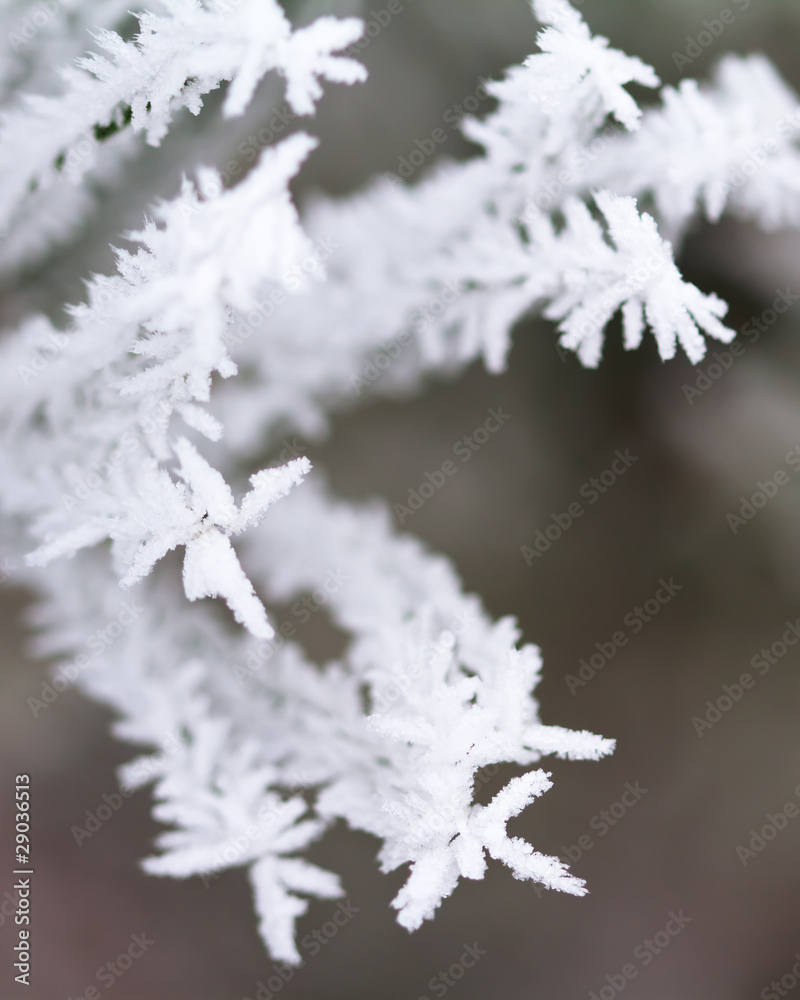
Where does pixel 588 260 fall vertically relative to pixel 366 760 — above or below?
above

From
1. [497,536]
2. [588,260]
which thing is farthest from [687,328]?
[497,536]

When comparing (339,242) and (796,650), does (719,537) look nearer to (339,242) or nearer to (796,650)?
(796,650)

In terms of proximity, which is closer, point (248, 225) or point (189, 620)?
point (248, 225)

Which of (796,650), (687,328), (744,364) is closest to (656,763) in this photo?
(796,650)

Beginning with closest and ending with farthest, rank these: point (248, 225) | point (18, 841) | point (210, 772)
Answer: point (248, 225), point (210, 772), point (18, 841)

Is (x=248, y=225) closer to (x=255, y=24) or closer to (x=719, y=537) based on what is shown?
(x=255, y=24)

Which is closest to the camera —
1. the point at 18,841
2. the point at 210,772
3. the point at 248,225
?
the point at 248,225

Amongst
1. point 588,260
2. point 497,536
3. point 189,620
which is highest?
point 588,260
